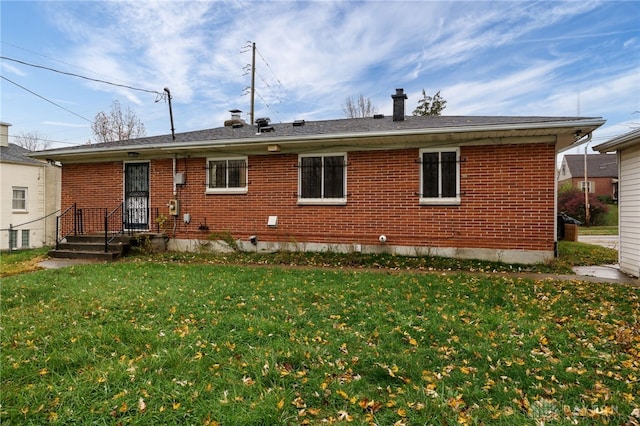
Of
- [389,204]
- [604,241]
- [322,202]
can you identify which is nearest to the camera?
[389,204]

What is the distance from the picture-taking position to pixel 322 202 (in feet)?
29.6

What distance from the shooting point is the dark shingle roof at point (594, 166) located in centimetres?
3922

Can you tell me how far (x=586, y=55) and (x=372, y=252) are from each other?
1048cm

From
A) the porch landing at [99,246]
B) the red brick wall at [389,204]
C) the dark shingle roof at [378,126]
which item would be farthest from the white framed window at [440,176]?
the porch landing at [99,246]

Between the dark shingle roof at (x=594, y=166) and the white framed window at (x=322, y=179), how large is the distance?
43070mm

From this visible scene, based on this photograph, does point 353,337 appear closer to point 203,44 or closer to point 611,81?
point 203,44

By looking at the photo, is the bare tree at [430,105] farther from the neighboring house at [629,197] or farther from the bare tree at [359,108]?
the neighboring house at [629,197]

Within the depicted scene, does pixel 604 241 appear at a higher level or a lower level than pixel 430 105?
lower

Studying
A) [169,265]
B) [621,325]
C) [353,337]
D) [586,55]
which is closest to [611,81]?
[586,55]

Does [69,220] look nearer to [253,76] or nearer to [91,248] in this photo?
[91,248]

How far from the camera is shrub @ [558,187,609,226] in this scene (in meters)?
26.9

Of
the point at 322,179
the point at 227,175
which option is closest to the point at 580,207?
the point at 322,179

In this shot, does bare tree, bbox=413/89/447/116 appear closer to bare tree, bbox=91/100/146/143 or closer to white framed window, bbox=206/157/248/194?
white framed window, bbox=206/157/248/194

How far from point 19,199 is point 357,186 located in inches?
674
